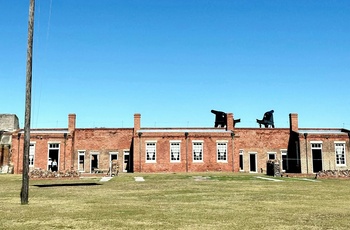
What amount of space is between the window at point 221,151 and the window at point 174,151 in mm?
4067

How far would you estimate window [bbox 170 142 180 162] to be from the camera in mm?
39250

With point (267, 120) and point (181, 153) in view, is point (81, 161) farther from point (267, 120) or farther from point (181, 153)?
point (267, 120)

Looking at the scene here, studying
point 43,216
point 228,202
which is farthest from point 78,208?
point 228,202

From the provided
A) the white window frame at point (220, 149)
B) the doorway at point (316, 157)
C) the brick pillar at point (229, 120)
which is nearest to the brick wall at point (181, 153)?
the white window frame at point (220, 149)

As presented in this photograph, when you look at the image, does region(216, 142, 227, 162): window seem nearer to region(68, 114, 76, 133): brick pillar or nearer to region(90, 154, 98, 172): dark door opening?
region(90, 154, 98, 172): dark door opening

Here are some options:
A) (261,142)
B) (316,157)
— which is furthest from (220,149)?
(316,157)

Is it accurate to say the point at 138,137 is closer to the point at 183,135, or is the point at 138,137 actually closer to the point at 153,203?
the point at 183,135

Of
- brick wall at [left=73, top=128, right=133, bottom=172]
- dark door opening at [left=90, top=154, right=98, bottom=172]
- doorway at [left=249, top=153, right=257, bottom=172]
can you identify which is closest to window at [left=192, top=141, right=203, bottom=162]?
doorway at [left=249, top=153, right=257, bottom=172]

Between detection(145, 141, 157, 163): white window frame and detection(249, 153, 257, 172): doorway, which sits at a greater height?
detection(145, 141, 157, 163): white window frame

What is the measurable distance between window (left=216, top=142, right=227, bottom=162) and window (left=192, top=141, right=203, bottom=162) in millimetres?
1742

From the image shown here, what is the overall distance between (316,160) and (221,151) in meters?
9.85

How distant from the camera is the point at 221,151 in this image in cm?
3956

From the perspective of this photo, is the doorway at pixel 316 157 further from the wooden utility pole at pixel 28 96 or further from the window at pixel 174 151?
the wooden utility pole at pixel 28 96

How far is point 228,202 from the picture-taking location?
11625 mm
